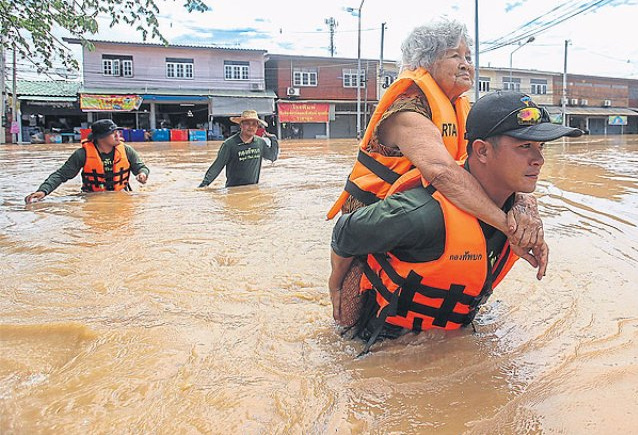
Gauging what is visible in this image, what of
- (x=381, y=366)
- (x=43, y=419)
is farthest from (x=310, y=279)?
(x=43, y=419)

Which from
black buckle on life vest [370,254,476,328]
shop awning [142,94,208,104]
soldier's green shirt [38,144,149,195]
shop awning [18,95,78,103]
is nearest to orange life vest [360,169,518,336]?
black buckle on life vest [370,254,476,328]

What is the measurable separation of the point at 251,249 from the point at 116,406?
101 inches

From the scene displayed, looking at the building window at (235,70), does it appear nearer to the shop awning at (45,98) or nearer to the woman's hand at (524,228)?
the shop awning at (45,98)

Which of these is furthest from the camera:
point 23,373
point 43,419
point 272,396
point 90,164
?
point 90,164

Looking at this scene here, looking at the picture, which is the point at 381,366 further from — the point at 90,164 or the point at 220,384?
the point at 90,164

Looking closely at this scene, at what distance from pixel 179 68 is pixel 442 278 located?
35.6 metres

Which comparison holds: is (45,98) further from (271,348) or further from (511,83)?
(511,83)

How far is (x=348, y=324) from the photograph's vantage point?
259cm

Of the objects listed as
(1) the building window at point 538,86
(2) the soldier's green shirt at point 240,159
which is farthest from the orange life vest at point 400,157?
(1) the building window at point 538,86

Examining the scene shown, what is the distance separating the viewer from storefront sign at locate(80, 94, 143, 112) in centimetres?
3034

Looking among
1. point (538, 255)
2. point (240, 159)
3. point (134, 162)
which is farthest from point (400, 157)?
point (134, 162)

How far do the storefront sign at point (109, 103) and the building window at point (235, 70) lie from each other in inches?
264

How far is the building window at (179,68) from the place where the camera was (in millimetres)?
34438

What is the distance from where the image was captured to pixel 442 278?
6.82 ft
